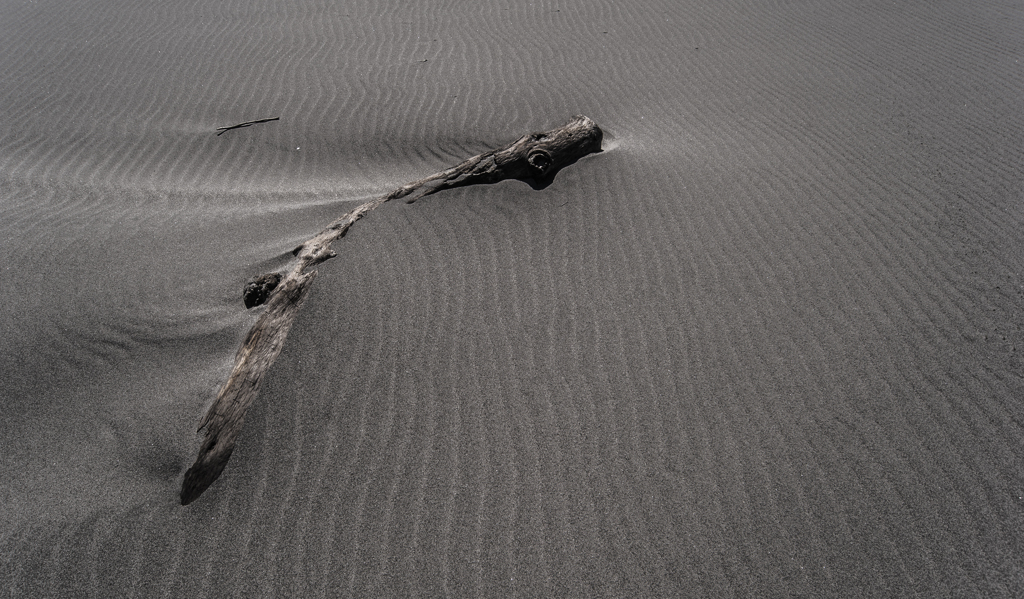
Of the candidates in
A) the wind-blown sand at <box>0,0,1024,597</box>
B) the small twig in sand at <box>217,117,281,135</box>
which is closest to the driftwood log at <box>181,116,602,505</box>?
the wind-blown sand at <box>0,0,1024,597</box>

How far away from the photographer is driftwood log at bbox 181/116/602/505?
258 centimetres

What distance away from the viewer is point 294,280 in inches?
130

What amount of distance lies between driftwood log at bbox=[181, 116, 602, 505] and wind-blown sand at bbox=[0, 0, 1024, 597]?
9 centimetres

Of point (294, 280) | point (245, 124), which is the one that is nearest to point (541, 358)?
point (294, 280)

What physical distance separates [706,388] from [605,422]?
584 mm

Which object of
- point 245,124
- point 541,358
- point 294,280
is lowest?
point 541,358

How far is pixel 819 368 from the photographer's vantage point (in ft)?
9.45

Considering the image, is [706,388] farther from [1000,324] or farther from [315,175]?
[315,175]

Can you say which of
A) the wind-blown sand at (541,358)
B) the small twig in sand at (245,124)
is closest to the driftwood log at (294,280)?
the wind-blown sand at (541,358)

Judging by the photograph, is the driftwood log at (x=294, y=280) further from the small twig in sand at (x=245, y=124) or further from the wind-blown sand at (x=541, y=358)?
the small twig in sand at (x=245, y=124)

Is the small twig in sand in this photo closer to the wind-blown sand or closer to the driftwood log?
the wind-blown sand

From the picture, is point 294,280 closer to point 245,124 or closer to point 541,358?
point 541,358

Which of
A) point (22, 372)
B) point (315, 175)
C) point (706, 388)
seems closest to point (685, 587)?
point (706, 388)

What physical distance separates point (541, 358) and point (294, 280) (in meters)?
1.58
